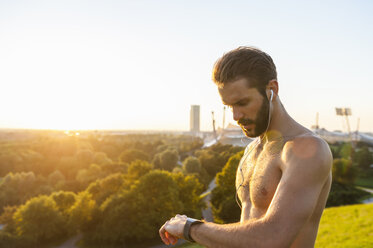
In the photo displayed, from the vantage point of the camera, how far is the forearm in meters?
1.73

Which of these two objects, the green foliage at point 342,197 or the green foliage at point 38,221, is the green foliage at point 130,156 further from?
the green foliage at point 342,197

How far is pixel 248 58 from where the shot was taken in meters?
2.11

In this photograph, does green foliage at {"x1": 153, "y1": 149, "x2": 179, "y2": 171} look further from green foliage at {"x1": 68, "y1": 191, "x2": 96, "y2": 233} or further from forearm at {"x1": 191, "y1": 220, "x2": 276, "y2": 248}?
forearm at {"x1": 191, "y1": 220, "x2": 276, "y2": 248}

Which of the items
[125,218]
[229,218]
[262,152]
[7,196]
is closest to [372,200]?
[229,218]

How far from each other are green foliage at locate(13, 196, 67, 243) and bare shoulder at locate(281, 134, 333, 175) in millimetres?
30560

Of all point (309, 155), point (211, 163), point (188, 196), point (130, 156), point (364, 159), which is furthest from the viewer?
point (130, 156)

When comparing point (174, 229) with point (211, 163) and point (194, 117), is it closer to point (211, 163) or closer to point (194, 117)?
point (211, 163)

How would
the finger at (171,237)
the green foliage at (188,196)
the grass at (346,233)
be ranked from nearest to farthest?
the finger at (171,237)
the grass at (346,233)
the green foliage at (188,196)

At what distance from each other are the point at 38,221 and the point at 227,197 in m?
18.1

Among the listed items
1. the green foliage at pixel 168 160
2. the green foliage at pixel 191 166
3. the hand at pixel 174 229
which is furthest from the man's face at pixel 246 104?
the green foliage at pixel 168 160

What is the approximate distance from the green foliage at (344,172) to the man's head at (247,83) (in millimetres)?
41087

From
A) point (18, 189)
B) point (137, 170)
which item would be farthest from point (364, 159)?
point (18, 189)

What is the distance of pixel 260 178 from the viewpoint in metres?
2.30

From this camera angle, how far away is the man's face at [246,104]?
2094mm
